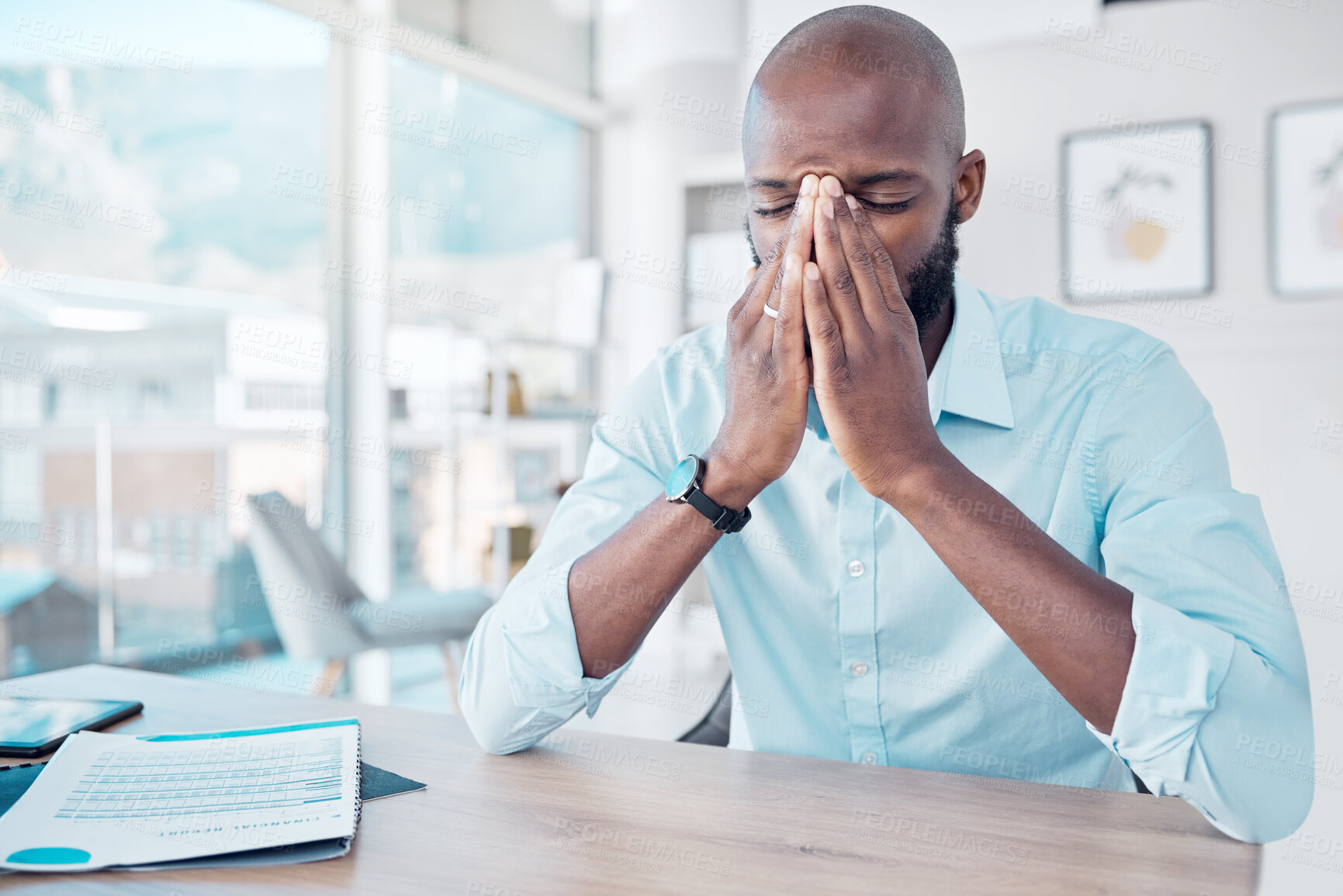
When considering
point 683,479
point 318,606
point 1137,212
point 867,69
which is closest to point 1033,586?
point 683,479

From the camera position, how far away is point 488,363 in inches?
165

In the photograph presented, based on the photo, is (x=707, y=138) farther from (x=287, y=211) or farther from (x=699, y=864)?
(x=699, y=864)

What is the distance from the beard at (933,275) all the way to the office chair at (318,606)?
2048 millimetres

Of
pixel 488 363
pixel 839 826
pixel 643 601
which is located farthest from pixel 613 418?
pixel 488 363

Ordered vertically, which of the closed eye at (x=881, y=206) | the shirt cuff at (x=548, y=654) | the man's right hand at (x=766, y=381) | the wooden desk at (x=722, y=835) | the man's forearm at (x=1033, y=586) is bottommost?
the wooden desk at (x=722, y=835)

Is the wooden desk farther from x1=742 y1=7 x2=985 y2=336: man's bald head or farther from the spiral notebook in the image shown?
x1=742 y1=7 x2=985 y2=336: man's bald head

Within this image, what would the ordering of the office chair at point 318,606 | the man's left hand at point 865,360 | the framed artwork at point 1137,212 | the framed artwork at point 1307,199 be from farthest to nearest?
the framed artwork at point 1137,212 < the framed artwork at point 1307,199 < the office chair at point 318,606 < the man's left hand at point 865,360

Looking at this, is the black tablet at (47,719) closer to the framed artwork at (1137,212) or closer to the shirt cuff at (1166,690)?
the shirt cuff at (1166,690)

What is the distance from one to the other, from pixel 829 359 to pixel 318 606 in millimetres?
2247

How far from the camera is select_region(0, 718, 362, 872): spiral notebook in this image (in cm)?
73

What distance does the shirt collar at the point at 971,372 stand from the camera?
1.17 m

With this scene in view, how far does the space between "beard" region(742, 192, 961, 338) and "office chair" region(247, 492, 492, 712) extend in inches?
80.6

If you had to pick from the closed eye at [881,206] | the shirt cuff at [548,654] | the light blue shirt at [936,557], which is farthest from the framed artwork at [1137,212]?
the shirt cuff at [548,654]

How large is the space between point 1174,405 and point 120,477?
2966mm
